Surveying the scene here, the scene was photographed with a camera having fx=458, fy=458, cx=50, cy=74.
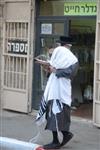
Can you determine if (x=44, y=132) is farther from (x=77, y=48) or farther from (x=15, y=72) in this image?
(x=15, y=72)

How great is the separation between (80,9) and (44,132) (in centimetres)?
276

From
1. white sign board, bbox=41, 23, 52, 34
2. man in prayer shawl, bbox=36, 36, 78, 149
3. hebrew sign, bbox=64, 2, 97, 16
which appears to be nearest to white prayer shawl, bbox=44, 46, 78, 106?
man in prayer shawl, bbox=36, 36, 78, 149

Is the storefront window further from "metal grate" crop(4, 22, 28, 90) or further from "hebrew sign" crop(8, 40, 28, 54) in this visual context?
"hebrew sign" crop(8, 40, 28, 54)

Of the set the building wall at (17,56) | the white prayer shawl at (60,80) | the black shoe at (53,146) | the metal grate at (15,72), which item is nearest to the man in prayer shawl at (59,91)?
the white prayer shawl at (60,80)

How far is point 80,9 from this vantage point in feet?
31.2

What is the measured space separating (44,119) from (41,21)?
3917 millimetres

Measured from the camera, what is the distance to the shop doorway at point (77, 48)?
9703 mm

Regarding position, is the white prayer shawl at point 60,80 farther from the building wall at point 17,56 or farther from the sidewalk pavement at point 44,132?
the building wall at point 17,56

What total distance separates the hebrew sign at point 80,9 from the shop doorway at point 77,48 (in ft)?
0.35

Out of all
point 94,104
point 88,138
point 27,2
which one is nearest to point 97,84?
point 94,104

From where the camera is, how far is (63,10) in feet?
32.4

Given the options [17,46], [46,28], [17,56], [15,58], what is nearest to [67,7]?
[46,28]

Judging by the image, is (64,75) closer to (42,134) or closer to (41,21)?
(42,134)

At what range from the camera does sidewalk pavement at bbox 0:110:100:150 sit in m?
7.48
